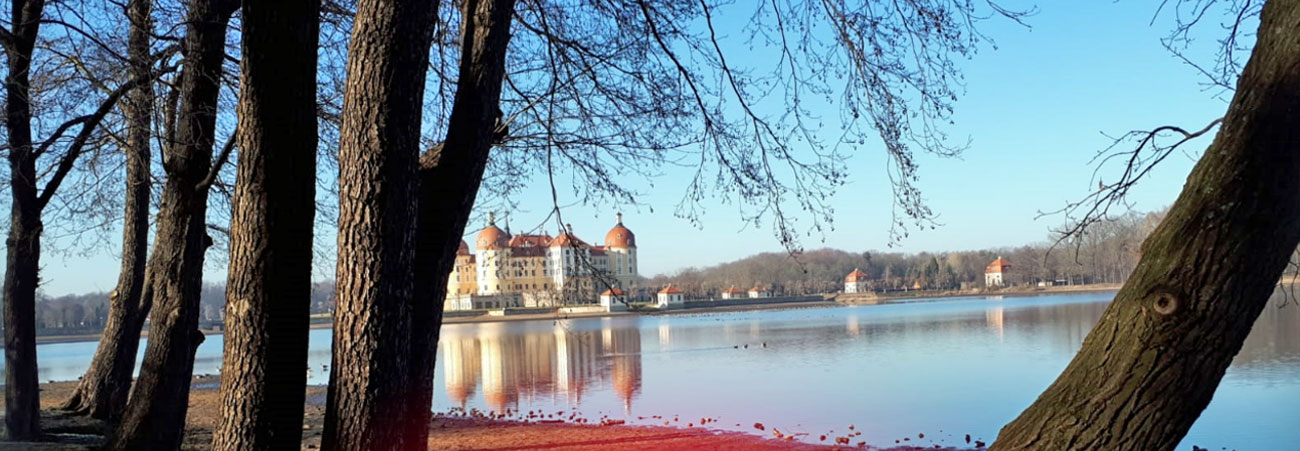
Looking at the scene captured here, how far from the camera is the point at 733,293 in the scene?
11275cm

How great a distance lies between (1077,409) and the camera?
93.1 inches

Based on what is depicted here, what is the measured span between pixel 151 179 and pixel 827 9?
6931 millimetres

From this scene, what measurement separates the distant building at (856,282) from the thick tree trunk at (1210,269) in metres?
120

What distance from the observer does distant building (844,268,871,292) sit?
120000 millimetres

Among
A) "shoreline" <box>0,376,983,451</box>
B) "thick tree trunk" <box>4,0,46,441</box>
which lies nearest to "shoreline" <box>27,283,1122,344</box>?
"shoreline" <box>0,376,983,451</box>

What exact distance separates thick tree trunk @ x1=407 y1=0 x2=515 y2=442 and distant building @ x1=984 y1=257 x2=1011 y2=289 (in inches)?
Result: 4667

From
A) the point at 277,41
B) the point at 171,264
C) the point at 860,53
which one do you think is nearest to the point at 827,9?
the point at 860,53

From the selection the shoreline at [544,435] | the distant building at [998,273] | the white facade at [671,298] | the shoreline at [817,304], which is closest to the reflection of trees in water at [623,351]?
the shoreline at [544,435]

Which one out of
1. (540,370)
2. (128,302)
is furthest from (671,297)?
(128,302)

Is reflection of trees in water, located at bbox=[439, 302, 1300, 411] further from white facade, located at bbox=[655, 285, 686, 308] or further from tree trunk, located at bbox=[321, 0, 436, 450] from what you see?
white facade, located at bbox=[655, 285, 686, 308]

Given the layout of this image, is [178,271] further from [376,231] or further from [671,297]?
[671,297]

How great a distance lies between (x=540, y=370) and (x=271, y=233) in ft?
83.7

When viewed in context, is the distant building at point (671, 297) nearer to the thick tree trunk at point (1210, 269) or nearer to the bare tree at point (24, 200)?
the bare tree at point (24, 200)

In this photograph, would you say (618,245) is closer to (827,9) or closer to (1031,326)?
(1031,326)
